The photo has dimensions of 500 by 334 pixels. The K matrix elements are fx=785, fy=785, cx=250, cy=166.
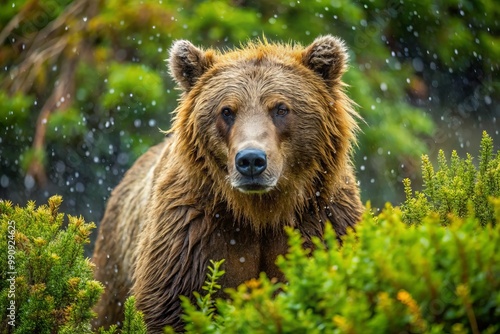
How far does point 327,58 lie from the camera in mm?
5121

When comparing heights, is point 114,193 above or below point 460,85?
below

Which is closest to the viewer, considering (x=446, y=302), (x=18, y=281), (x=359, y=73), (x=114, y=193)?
(x=446, y=302)

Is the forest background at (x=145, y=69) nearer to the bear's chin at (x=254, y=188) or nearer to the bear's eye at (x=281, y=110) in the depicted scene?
the bear's eye at (x=281, y=110)

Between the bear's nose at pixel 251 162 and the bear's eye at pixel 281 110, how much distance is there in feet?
1.67

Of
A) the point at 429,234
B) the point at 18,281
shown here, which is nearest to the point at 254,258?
the point at 18,281

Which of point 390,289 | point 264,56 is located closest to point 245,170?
point 264,56

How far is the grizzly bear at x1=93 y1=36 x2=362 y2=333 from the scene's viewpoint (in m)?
4.64

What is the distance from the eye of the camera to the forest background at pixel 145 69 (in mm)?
10164

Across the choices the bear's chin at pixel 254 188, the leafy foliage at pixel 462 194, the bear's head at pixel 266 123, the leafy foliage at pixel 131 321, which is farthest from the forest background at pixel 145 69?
the leafy foliage at pixel 131 321

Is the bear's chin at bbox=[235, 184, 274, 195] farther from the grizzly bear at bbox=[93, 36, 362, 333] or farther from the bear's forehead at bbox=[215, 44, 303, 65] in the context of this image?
the bear's forehead at bbox=[215, 44, 303, 65]

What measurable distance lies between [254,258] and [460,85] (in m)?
9.15

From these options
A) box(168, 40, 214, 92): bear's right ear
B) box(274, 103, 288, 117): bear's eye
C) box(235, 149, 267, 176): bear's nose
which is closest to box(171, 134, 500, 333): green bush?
box(235, 149, 267, 176): bear's nose

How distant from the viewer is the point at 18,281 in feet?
11.6

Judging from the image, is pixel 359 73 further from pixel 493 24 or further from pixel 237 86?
pixel 237 86
